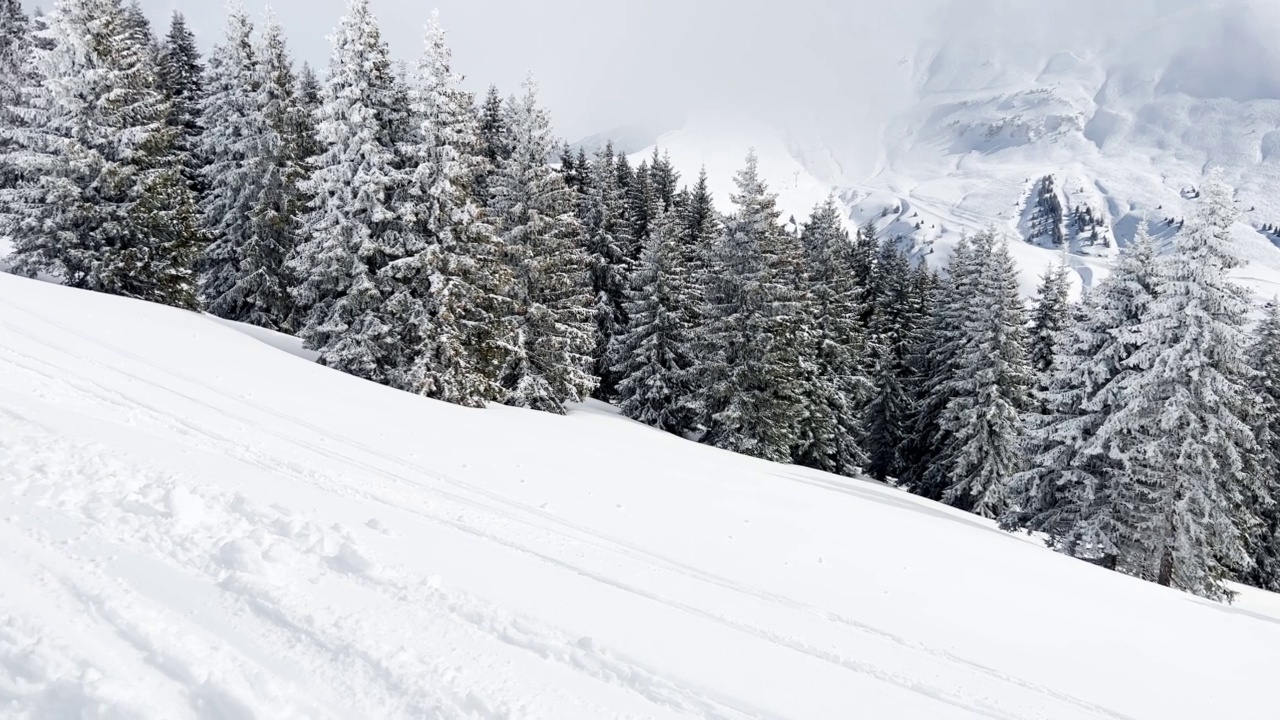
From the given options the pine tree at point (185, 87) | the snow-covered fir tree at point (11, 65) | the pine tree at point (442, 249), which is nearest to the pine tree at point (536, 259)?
the pine tree at point (442, 249)

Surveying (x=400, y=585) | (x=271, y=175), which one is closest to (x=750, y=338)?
(x=271, y=175)

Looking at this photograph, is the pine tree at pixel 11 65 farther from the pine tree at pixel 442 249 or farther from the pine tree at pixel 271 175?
the pine tree at pixel 442 249

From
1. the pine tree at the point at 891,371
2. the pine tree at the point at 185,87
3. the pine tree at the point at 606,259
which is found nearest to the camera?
the pine tree at the point at 185,87

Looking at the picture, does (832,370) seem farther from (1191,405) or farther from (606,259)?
(1191,405)

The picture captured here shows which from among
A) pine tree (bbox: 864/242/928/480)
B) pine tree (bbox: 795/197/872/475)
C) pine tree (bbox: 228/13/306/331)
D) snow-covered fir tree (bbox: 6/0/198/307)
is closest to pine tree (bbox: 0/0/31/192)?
snow-covered fir tree (bbox: 6/0/198/307)

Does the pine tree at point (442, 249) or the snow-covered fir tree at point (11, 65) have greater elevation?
the snow-covered fir tree at point (11, 65)

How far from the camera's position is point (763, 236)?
85.7 feet

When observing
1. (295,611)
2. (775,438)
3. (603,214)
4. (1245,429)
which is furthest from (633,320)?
(295,611)

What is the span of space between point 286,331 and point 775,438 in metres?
19.8

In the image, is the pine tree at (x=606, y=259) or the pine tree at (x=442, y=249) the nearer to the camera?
the pine tree at (x=442, y=249)

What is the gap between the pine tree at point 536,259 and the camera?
23062mm

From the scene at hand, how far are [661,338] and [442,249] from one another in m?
11.0

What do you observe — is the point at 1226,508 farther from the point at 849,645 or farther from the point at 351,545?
the point at 351,545

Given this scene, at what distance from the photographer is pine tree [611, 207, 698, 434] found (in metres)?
27.9
